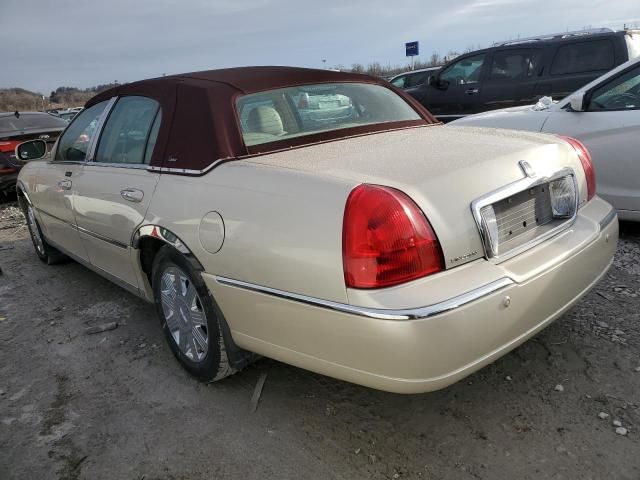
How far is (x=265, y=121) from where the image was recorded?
2.79 m

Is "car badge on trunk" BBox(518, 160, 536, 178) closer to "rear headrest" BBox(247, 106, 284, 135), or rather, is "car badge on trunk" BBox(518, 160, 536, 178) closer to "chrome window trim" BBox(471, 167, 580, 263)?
"chrome window trim" BBox(471, 167, 580, 263)

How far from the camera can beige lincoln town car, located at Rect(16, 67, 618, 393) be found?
1959 mm

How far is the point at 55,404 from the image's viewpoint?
112 inches

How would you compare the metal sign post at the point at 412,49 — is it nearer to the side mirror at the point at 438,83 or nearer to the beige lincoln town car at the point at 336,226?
→ the side mirror at the point at 438,83

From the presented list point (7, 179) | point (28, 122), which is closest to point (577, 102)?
point (7, 179)

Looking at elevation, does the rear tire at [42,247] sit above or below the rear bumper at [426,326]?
below

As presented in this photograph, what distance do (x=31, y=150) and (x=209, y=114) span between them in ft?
9.58

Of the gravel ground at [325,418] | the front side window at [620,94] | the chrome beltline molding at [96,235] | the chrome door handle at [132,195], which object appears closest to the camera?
the gravel ground at [325,418]

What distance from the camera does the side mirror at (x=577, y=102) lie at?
454cm

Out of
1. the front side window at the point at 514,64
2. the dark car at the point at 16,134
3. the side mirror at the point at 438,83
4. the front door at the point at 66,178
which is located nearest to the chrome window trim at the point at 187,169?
the front door at the point at 66,178

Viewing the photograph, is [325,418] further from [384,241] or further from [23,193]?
[23,193]

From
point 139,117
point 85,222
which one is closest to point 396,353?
point 139,117

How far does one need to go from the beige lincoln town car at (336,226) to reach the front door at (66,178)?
385mm

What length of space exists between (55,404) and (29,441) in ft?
1.02
